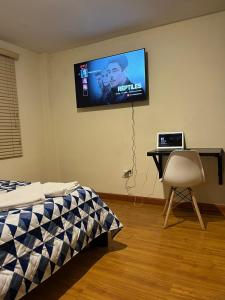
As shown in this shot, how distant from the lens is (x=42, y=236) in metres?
1.55

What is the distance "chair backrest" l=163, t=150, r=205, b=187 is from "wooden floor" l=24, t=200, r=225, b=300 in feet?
1.64

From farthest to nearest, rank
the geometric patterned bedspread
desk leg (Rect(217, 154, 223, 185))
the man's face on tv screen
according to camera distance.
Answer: the man's face on tv screen < desk leg (Rect(217, 154, 223, 185)) < the geometric patterned bedspread

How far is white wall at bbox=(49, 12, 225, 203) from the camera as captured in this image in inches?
117

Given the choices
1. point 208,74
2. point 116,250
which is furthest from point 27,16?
point 116,250

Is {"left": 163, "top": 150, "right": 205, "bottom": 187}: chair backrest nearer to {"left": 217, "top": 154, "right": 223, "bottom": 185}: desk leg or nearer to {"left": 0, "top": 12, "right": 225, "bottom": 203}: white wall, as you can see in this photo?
{"left": 217, "top": 154, "right": 223, "bottom": 185}: desk leg

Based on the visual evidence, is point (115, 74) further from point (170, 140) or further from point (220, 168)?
point (220, 168)

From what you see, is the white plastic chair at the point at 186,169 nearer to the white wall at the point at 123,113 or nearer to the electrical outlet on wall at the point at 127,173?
the white wall at the point at 123,113

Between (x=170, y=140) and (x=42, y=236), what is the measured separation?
2132mm

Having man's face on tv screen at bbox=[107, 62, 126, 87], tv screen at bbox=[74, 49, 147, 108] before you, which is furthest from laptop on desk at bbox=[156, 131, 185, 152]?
man's face on tv screen at bbox=[107, 62, 126, 87]

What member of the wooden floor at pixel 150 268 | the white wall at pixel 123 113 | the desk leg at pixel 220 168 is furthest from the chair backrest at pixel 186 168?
the white wall at pixel 123 113

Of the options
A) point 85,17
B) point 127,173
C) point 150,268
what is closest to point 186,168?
point 150,268

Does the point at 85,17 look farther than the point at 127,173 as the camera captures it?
No

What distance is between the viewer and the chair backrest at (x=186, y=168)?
8.27ft

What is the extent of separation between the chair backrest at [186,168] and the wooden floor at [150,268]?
0.50 metres
